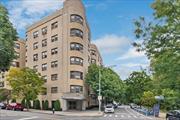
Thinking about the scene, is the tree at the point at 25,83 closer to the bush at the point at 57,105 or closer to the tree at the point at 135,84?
the bush at the point at 57,105

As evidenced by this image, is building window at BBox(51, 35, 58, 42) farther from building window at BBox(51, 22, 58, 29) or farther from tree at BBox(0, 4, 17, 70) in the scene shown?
tree at BBox(0, 4, 17, 70)

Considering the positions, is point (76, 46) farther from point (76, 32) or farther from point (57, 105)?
point (57, 105)

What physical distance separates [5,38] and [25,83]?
186ft

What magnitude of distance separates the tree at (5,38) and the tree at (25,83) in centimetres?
5377

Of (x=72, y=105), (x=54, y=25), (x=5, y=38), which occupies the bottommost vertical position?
(x=72, y=105)

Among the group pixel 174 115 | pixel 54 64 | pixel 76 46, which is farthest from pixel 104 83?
pixel 174 115

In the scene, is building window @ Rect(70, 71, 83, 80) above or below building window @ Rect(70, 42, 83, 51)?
below

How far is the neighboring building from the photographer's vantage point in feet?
251

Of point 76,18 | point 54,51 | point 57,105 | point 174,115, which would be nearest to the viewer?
point 174,115

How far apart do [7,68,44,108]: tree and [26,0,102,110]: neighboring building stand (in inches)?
170

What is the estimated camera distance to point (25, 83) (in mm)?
74062

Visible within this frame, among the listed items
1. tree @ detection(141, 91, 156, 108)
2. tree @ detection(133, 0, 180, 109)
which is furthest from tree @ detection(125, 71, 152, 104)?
tree @ detection(133, 0, 180, 109)

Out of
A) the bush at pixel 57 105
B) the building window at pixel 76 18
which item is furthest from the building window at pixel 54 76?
the building window at pixel 76 18

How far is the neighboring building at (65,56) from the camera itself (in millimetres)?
76625
